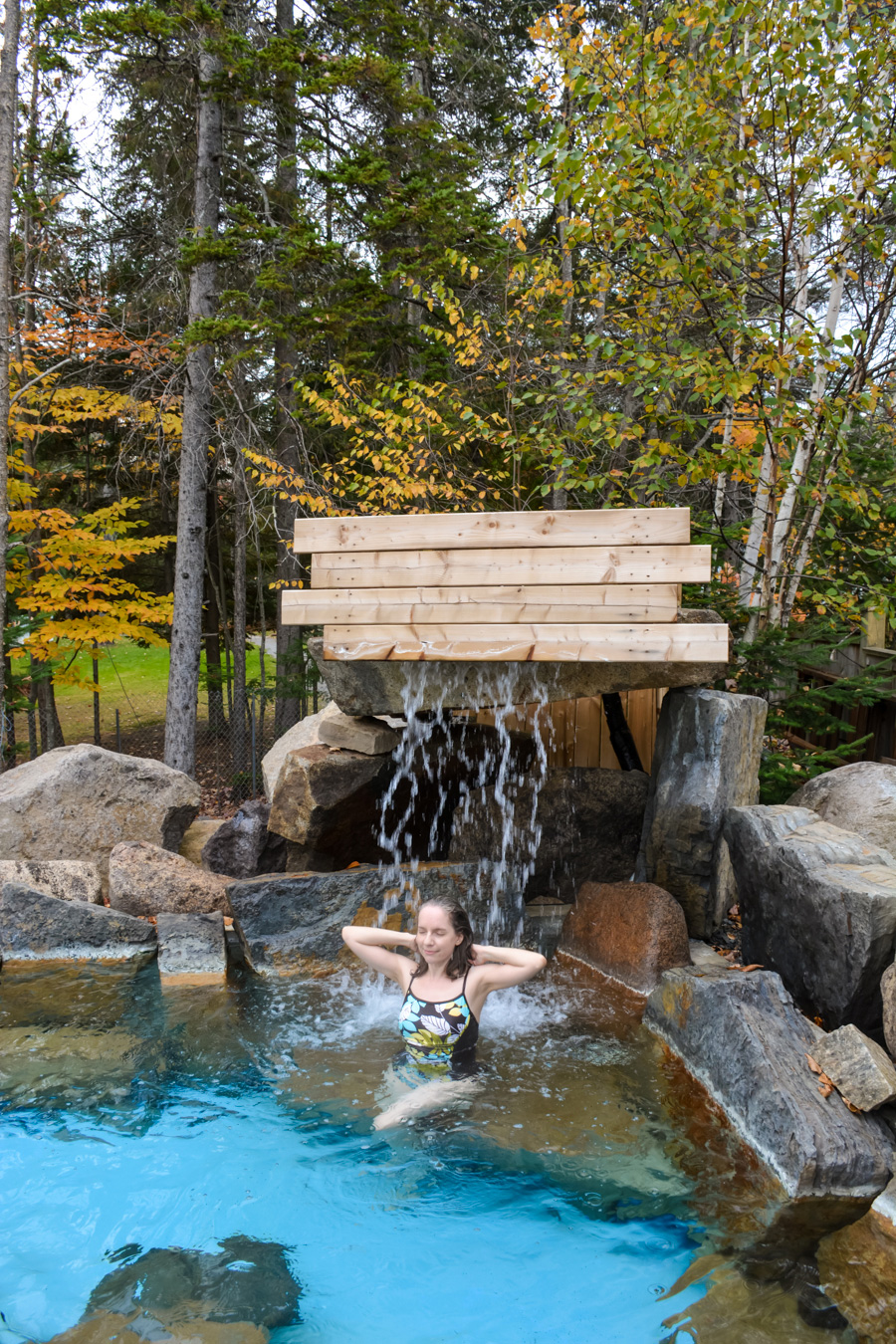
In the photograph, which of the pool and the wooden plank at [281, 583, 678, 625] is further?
the wooden plank at [281, 583, 678, 625]

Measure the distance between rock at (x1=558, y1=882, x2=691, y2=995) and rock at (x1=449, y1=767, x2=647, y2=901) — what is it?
564mm

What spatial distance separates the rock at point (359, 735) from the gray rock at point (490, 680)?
301mm

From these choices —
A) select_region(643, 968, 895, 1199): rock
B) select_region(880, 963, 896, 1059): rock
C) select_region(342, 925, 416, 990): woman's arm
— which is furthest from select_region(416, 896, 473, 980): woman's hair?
select_region(880, 963, 896, 1059): rock

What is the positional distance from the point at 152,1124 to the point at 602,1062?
2.30 metres

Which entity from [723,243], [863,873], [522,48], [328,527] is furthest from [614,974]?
[522,48]

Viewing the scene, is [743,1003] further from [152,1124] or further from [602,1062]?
[152,1124]

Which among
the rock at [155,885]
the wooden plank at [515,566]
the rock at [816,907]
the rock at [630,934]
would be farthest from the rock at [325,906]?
the wooden plank at [515,566]

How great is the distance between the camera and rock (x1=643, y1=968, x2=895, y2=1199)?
367cm

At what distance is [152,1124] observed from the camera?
4.44 m

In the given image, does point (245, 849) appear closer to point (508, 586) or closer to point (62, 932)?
point (62, 932)

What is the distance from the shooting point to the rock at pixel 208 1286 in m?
3.30

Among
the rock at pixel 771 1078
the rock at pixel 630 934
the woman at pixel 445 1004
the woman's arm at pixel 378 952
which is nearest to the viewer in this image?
the rock at pixel 771 1078

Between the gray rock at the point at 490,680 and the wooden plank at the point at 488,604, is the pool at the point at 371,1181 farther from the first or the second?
the wooden plank at the point at 488,604

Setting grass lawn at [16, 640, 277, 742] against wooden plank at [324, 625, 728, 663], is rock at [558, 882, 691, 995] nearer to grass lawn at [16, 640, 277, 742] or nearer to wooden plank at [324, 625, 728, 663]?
wooden plank at [324, 625, 728, 663]
